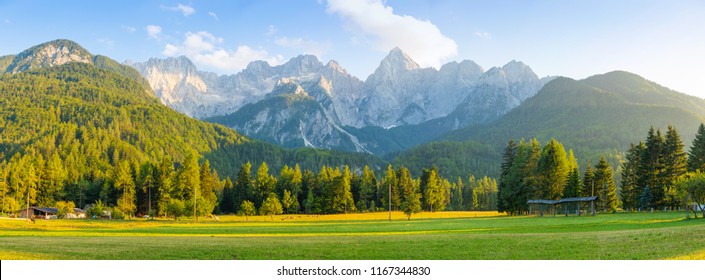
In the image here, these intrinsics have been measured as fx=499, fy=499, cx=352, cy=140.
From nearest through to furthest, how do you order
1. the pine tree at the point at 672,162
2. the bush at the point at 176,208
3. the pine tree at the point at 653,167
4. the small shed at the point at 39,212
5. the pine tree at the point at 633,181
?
the pine tree at the point at 672,162, the pine tree at the point at 653,167, the pine tree at the point at 633,181, the bush at the point at 176,208, the small shed at the point at 39,212

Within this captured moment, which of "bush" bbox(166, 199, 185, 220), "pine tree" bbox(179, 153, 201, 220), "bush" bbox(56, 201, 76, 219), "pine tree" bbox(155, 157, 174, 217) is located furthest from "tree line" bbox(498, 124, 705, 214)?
"bush" bbox(56, 201, 76, 219)

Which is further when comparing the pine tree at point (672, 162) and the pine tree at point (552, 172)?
the pine tree at point (552, 172)

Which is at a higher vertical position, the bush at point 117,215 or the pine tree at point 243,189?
the pine tree at point 243,189

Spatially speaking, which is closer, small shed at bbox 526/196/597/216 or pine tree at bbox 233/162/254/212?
small shed at bbox 526/196/597/216

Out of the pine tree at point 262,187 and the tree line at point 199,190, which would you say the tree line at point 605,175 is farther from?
the pine tree at point 262,187

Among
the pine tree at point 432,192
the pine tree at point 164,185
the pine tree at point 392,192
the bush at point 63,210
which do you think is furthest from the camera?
the pine tree at point 392,192

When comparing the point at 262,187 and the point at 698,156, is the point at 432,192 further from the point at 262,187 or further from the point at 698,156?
the point at 698,156

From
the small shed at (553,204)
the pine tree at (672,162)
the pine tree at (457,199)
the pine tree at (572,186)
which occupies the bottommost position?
the pine tree at (457,199)

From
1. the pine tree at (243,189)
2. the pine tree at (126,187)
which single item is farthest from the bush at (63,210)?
the pine tree at (243,189)

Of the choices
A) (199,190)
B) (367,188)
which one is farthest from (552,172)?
(199,190)

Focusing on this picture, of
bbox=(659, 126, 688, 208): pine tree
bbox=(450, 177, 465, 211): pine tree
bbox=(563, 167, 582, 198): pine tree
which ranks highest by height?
bbox=(659, 126, 688, 208): pine tree

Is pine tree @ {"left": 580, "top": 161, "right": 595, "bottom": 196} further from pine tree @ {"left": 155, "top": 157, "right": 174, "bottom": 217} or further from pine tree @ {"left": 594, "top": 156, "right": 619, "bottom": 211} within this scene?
pine tree @ {"left": 155, "top": 157, "right": 174, "bottom": 217}

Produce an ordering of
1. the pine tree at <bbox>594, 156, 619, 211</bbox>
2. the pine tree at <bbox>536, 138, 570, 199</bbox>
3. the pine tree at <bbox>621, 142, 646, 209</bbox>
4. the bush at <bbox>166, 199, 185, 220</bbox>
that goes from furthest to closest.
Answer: the bush at <bbox>166, 199, 185, 220</bbox>, the pine tree at <bbox>594, 156, 619, 211</bbox>, the pine tree at <bbox>536, 138, 570, 199</bbox>, the pine tree at <bbox>621, 142, 646, 209</bbox>
